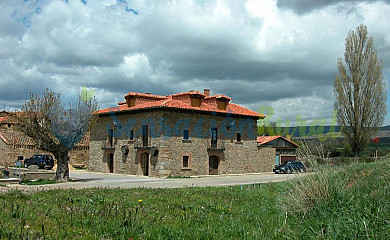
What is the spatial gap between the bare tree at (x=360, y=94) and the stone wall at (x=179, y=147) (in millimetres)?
7758

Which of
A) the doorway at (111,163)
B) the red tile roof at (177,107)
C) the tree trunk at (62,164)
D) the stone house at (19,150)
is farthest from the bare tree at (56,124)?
the stone house at (19,150)

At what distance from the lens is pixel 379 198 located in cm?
722

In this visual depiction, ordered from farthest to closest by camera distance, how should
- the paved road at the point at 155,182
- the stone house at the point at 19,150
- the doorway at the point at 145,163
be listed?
the stone house at the point at 19,150 < the doorway at the point at 145,163 < the paved road at the point at 155,182

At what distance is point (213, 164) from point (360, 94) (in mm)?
15186

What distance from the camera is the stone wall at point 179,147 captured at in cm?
2800

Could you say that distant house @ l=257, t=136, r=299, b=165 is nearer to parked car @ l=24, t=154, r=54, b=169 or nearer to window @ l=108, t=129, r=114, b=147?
window @ l=108, t=129, r=114, b=147

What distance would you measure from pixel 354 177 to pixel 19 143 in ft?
121

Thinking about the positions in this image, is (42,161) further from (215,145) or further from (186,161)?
(215,145)

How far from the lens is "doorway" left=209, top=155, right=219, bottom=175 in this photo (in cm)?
3130

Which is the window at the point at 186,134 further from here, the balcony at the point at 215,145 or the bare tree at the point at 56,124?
the bare tree at the point at 56,124

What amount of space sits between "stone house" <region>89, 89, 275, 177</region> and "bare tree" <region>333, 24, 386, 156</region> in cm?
776

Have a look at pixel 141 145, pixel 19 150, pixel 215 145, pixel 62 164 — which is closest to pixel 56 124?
pixel 62 164

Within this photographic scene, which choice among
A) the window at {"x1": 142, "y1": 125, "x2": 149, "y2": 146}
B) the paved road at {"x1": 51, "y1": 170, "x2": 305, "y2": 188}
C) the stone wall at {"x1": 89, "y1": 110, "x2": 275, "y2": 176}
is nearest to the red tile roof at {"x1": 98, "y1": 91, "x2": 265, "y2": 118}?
the stone wall at {"x1": 89, "y1": 110, "x2": 275, "y2": 176}

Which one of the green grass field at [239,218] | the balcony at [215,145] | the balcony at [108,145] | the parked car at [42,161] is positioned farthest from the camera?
the parked car at [42,161]
